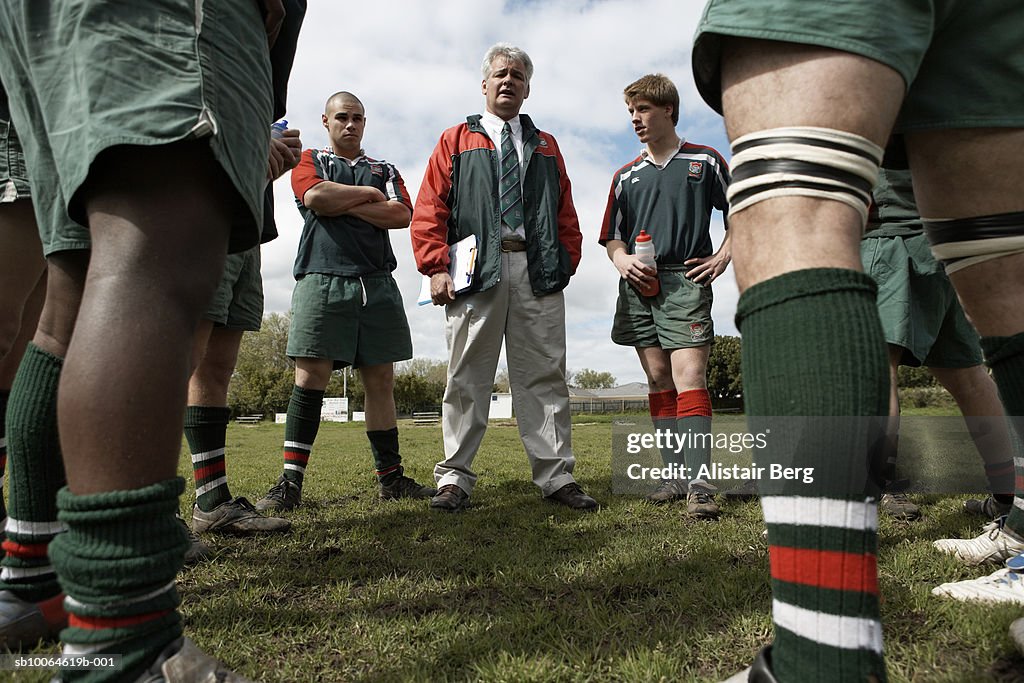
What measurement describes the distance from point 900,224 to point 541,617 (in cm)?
287

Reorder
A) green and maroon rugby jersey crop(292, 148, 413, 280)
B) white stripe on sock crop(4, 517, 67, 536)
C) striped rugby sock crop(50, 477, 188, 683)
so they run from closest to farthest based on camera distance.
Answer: striped rugby sock crop(50, 477, 188, 683), white stripe on sock crop(4, 517, 67, 536), green and maroon rugby jersey crop(292, 148, 413, 280)

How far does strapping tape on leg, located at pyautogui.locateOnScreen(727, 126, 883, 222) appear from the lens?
1035mm

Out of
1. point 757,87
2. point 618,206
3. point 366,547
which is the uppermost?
point 618,206

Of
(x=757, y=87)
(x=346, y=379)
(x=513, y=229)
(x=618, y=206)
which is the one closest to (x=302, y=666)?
(x=757, y=87)

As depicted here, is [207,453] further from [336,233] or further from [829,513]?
[829,513]

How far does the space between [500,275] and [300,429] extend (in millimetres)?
1729

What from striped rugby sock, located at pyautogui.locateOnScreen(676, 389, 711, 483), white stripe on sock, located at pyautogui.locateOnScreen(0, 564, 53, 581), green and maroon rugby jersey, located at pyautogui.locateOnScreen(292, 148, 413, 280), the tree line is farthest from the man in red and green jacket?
the tree line

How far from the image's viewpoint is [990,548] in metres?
2.32

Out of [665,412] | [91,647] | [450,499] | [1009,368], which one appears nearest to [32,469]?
[91,647]

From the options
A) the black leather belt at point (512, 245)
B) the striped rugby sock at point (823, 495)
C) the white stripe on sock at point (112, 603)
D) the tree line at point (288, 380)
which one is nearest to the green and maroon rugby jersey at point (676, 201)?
the black leather belt at point (512, 245)

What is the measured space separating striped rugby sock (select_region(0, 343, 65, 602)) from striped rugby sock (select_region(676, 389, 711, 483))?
3.29 meters

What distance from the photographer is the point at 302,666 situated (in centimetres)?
156

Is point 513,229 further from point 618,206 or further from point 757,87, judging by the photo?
point 757,87

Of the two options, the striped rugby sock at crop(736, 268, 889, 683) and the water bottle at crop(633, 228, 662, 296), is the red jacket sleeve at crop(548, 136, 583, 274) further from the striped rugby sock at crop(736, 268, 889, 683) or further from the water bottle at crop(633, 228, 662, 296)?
the striped rugby sock at crop(736, 268, 889, 683)
